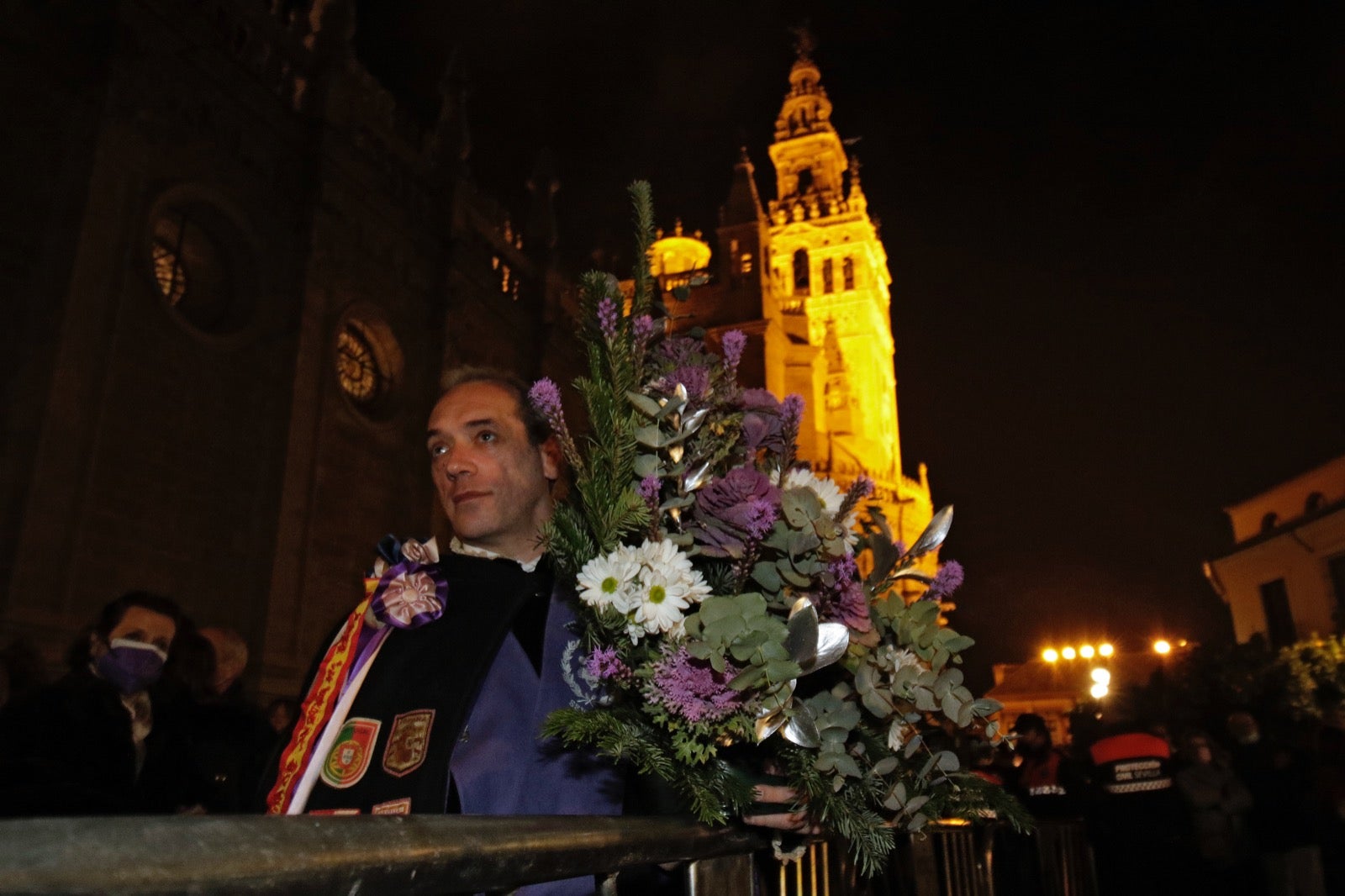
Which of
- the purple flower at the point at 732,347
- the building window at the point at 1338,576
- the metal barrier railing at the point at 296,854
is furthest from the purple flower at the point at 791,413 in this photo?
the building window at the point at 1338,576

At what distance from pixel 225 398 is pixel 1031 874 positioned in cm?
1041

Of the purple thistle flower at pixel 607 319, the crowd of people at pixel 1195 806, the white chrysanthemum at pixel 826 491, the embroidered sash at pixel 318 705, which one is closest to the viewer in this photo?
the purple thistle flower at pixel 607 319

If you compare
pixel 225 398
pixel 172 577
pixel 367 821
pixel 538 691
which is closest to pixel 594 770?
pixel 538 691

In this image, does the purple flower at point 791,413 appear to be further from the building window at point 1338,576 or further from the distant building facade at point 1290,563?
the building window at point 1338,576

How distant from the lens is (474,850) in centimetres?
103

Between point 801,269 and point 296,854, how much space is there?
51892mm

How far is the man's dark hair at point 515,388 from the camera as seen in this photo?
2639 mm

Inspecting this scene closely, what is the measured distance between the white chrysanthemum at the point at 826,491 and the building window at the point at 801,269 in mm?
49243

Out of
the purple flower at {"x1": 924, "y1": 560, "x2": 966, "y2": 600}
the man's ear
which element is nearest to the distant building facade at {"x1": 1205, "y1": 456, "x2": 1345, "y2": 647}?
the purple flower at {"x1": 924, "y1": 560, "x2": 966, "y2": 600}

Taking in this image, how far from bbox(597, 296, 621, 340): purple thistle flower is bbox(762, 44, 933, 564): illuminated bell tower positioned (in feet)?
134

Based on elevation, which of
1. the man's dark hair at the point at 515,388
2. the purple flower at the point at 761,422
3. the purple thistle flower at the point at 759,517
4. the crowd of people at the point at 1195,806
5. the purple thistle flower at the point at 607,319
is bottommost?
the crowd of people at the point at 1195,806

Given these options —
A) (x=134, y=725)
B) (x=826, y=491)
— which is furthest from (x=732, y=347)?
(x=134, y=725)

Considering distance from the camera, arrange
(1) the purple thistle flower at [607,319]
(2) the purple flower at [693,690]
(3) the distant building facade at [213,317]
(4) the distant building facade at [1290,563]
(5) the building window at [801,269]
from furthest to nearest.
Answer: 1. (5) the building window at [801,269]
2. (4) the distant building facade at [1290,563]
3. (3) the distant building facade at [213,317]
4. (1) the purple thistle flower at [607,319]
5. (2) the purple flower at [693,690]

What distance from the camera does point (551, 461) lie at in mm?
2648
